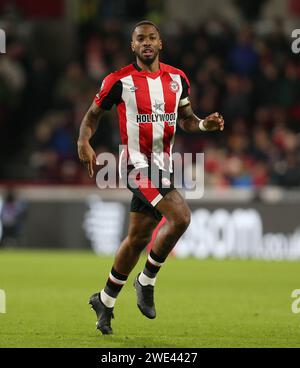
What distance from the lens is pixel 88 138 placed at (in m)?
8.05

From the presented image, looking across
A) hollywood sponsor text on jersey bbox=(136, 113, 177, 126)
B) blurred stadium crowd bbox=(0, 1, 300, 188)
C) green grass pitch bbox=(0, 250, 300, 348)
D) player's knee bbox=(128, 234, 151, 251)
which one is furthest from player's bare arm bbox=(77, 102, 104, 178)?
blurred stadium crowd bbox=(0, 1, 300, 188)

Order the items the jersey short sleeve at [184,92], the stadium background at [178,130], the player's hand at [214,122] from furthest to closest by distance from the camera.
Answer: the stadium background at [178,130], the jersey short sleeve at [184,92], the player's hand at [214,122]

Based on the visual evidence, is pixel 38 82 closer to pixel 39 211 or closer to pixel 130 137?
pixel 39 211

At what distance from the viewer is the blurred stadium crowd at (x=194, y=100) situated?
18.8 metres

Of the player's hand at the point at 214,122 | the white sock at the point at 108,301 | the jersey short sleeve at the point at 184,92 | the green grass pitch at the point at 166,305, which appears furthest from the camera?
the jersey short sleeve at the point at 184,92

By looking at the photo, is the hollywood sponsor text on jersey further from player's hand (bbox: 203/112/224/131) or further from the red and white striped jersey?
player's hand (bbox: 203/112/224/131)

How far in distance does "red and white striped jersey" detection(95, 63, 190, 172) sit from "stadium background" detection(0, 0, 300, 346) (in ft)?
23.0

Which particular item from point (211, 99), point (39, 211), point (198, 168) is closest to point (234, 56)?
point (211, 99)

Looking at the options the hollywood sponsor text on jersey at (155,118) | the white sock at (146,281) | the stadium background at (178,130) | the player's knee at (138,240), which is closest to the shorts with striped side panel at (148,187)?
the player's knee at (138,240)

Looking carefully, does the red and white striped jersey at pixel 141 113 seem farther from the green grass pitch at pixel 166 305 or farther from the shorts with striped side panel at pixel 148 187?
the green grass pitch at pixel 166 305

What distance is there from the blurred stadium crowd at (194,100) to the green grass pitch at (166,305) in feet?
9.12

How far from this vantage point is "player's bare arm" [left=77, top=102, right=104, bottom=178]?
7910 mm

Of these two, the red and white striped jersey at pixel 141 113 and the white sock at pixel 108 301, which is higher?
the red and white striped jersey at pixel 141 113

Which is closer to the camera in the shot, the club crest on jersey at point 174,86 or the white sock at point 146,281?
the white sock at point 146,281
